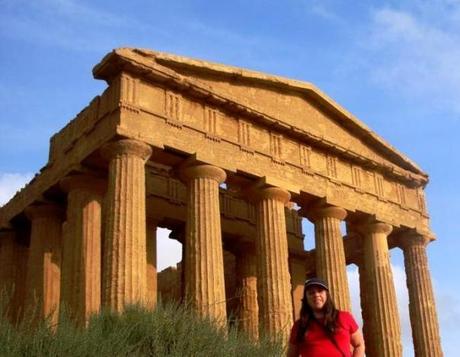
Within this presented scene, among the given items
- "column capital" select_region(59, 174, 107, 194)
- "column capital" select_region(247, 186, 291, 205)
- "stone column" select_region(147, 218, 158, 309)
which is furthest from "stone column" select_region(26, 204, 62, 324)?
"column capital" select_region(247, 186, 291, 205)

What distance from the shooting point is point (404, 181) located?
87.6ft

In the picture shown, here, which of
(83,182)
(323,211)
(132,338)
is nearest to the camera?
(132,338)

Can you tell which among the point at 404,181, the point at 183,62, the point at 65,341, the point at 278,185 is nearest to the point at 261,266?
the point at 278,185

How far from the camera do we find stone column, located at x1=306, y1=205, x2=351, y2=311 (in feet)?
73.7

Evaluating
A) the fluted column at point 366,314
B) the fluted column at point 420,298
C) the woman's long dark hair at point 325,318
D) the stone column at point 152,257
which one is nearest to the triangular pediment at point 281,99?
the fluted column at point 420,298

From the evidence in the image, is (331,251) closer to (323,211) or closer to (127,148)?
(323,211)

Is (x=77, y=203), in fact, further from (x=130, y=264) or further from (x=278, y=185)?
(x=278, y=185)

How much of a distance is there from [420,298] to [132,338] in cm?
1441

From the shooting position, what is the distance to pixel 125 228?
57.9 ft

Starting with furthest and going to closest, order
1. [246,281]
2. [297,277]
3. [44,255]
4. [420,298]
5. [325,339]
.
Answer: [297,277]
[246,281]
[420,298]
[44,255]
[325,339]

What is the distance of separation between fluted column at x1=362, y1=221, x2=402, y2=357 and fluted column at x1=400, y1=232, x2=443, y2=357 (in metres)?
1.44

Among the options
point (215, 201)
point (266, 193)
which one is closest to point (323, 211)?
point (266, 193)

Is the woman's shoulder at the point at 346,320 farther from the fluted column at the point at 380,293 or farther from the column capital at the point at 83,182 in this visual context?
the fluted column at the point at 380,293

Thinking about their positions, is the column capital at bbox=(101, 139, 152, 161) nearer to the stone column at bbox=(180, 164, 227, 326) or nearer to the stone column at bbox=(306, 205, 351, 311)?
the stone column at bbox=(180, 164, 227, 326)
